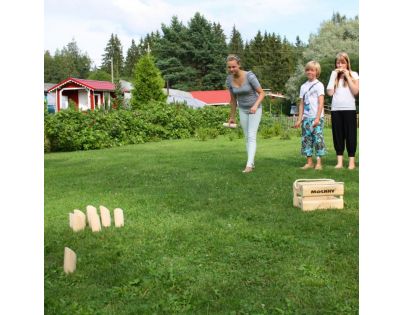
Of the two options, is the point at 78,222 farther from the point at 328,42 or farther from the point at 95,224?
the point at 328,42

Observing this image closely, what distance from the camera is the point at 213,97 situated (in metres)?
58.2

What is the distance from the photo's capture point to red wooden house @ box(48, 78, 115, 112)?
38938mm

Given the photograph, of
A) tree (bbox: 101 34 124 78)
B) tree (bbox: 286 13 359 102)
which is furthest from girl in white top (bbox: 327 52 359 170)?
tree (bbox: 101 34 124 78)

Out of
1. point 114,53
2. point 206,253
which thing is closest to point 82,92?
point 206,253

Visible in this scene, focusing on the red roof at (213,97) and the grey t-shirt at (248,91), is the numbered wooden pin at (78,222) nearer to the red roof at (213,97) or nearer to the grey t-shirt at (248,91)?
the grey t-shirt at (248,91)

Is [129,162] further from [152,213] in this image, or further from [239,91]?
[152,213]

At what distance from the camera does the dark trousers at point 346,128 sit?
796 cm

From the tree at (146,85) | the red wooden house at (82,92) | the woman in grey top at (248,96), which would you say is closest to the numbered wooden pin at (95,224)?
the woman in grey top at (248,96)

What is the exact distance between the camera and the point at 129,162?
→ 1099 centimetres

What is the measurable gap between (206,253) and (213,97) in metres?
55.0

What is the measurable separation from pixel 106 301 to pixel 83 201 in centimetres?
339

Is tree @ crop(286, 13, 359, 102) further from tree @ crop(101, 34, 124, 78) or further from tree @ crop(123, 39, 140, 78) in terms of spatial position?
tree @ crop(101, 34, 124, 78)
